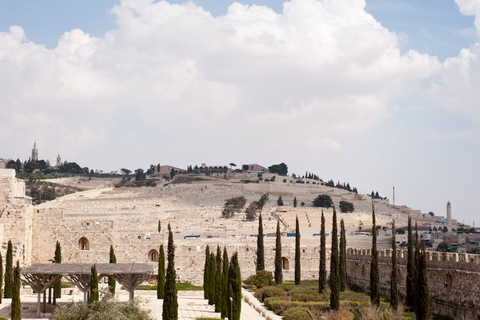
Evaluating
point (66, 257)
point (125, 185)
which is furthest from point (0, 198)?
point (125, 185)

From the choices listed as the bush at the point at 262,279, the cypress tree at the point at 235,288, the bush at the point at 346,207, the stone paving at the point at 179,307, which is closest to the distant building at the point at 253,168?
the bush at the point at 346,207

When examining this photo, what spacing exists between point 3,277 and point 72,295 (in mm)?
3627

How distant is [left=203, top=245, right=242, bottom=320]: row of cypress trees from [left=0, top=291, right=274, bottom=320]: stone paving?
0.49m

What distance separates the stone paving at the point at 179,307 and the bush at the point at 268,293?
1.47 meters

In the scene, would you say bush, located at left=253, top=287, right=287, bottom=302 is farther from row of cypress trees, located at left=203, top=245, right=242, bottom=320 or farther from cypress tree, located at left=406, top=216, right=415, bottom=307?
cypress tree, located at left=406, top=216, right=415, bottom=307

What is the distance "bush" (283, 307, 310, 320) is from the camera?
1033 inches

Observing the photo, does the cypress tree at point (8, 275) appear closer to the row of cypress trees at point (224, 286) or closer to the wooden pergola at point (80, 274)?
the wooden pergola at point (80, 274)

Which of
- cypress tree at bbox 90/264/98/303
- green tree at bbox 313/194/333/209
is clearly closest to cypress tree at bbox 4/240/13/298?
cypress tree at bbox 90/264/98/303

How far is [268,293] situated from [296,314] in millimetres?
6424

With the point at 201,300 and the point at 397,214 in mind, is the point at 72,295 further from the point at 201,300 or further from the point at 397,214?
the point at 397,214

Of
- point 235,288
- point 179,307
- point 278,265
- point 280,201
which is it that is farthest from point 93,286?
point 280,201

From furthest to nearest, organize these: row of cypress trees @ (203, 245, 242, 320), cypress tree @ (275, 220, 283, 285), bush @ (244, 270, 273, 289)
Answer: cypress tree @ (275, 220, 283, 285)
bush @ (244, 270, 273, 289)
row of cypress trees @ (203, 245, 242, 320)

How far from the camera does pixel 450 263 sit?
1083 inches

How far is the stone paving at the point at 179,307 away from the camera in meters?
26.9
